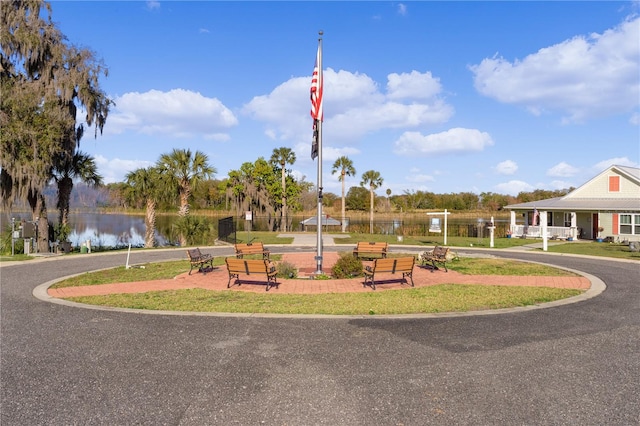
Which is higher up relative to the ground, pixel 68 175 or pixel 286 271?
pixel 68 175

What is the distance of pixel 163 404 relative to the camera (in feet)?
14.5

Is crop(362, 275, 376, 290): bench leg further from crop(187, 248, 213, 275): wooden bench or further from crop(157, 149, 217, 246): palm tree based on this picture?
crop(157, 149, 217, 246): palm tree

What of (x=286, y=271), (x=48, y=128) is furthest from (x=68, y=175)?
(x=286, y=271)

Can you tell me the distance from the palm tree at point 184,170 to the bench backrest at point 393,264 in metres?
24.0

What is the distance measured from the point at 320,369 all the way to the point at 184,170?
29565mm

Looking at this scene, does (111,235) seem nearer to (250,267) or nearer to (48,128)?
(48,128)

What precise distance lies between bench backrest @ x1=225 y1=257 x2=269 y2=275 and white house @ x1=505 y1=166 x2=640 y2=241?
23610 mm

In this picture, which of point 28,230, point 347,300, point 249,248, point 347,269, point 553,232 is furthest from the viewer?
point 553,232

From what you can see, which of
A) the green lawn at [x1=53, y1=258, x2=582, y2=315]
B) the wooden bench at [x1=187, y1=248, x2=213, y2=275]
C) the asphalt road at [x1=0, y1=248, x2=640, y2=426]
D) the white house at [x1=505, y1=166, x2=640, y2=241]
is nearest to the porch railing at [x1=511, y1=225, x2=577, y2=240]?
the white house at [x1=505, y1=166, x2=640, y2=241]

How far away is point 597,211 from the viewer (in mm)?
29500

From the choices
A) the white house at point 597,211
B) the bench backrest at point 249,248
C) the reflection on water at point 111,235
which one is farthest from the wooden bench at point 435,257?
the reflection on water at point 111,235

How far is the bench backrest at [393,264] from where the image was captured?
1087 centimetres

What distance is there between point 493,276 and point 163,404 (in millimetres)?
11316

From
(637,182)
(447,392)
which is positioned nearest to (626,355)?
(447,392)
